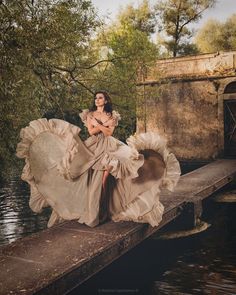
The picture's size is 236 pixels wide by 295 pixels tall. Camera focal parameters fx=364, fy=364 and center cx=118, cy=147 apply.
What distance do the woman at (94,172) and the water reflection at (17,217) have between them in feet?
8.72

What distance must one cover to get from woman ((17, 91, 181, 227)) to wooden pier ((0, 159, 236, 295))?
0.27 meters

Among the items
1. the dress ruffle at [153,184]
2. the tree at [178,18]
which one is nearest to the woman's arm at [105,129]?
the dress ruffle at [153,184]

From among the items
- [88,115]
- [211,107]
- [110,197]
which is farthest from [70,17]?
[211,107]

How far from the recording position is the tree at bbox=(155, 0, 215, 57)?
1119 inches

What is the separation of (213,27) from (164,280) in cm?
3161

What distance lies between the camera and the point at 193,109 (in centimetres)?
1984

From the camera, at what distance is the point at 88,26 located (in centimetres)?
1008

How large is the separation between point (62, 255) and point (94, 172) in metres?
1.46

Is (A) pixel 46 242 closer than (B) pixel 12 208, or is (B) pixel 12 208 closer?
(A) pixel 46 242

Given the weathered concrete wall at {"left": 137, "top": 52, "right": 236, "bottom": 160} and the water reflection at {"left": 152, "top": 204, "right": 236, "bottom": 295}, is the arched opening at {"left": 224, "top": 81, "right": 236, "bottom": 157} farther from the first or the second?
the water reflection at {"left": 152, "top": 204, "right": 236, "bottom": 295}

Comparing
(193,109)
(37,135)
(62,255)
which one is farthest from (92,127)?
(193,109)

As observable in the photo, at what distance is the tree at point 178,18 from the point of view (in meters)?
28.4

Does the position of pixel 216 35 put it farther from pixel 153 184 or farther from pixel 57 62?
pixel 153 184

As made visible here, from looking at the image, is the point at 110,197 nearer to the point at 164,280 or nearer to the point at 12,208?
the point at 164,280
